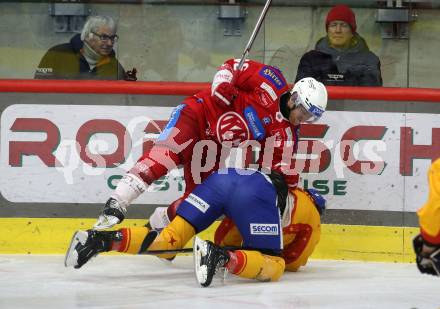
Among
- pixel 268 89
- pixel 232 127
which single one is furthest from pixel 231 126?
pixel 268 89

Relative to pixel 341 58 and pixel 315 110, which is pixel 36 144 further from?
pixel 341 58

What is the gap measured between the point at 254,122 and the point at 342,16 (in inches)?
40.7

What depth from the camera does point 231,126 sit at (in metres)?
6.89

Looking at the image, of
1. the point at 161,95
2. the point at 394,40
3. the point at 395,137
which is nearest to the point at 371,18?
the point at 394,40

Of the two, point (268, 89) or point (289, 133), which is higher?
point (268, 89)

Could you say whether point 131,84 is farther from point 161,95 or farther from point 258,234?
point 258,234

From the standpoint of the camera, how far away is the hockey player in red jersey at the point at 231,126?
663cm

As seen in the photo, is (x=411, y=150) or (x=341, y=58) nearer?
(x=411, y=150)

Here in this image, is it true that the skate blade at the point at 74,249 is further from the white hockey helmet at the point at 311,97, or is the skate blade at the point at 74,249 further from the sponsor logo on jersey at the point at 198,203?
the white hockey helmet at the point at 311,97

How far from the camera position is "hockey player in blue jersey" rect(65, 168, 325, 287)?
607 cm

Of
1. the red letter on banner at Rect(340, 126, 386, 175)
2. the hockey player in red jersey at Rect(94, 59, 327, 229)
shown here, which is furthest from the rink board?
the hockey player in red jersey at Rect(94, 59, 327, 229)

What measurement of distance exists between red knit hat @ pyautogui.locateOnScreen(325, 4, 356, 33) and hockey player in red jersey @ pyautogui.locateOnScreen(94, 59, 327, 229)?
2.05 feet

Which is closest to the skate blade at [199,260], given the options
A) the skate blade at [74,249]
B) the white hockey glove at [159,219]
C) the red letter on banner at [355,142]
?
the skate blade at [74,249]

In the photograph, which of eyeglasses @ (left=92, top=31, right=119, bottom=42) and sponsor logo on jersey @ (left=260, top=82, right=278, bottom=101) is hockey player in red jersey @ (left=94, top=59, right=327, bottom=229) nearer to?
sponsor logo on jersey @ (left=260, top=82, right=278, bottom=101)
